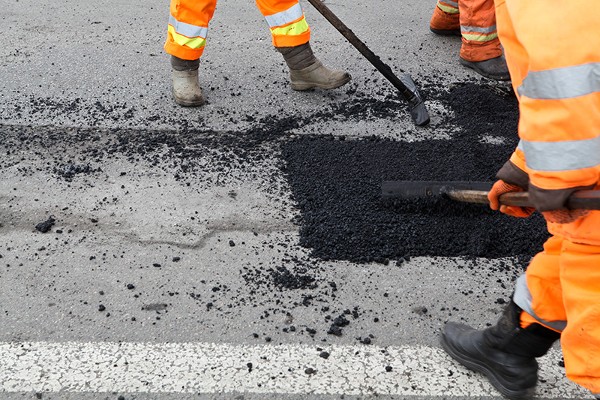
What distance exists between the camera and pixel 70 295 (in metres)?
2.77

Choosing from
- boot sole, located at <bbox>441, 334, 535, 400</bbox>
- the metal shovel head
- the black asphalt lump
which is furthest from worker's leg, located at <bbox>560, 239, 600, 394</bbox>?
the metal shovel head

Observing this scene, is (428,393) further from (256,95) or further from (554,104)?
(256,95)

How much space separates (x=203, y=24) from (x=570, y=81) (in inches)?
116

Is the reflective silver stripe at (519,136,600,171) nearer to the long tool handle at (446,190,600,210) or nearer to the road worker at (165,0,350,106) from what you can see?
the long tool handle at (446,190,600,210)

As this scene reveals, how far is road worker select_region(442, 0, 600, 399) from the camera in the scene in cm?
161

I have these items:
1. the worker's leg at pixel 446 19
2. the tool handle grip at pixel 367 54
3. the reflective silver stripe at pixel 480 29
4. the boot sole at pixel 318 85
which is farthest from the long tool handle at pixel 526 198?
the worker's leg at pixel 446 19

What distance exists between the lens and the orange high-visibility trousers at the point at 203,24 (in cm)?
411

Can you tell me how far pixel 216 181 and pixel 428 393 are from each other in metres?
1.70

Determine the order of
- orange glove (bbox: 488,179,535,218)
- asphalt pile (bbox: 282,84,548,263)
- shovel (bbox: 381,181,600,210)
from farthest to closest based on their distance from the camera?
Answer: 1. asphalt pile (bbox: 282,84,548,263)
2. shovel (bbox: 381,181,600,210)
3. orange glove (bbox: 488,179,535,218)

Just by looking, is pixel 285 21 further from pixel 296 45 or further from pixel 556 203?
pixel 556 203

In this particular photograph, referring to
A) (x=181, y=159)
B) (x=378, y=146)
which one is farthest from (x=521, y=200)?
(x=181, y=159)

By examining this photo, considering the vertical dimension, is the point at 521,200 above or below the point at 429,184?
above

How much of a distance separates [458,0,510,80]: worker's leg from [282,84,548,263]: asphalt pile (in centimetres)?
69

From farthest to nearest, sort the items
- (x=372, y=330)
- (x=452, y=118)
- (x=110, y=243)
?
1. (x=452, y=118)
2. (x=110, y=243)
3. (x=372, y=330)
